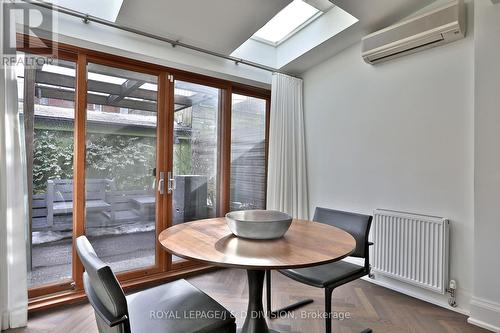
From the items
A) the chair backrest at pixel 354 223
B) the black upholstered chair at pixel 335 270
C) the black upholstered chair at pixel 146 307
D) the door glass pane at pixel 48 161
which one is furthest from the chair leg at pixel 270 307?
the door glass pane at pixel 48 161

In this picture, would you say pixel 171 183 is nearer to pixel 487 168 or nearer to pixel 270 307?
pixel 270 307

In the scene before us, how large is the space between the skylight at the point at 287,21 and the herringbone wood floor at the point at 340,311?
261 cm

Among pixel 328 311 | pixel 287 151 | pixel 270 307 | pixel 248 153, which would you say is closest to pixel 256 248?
pixel 328 311

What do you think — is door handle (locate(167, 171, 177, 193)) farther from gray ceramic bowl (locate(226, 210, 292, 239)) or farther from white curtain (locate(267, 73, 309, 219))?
gray ceramic bowl (locate(226, 210, 292, 239))

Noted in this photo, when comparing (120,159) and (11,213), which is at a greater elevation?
(120,159)

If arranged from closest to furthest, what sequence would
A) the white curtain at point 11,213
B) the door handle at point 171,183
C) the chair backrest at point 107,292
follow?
the chair backrest at point 107,292 < the white curtain at point 11,213 < the door handle at point 171,183

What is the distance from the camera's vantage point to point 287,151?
3.41m

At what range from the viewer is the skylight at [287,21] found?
280 centimetres

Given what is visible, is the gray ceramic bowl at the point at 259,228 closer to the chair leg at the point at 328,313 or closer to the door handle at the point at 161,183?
the chair leg at the point at 328,313

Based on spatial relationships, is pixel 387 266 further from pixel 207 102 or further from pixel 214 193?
pixel 207 102

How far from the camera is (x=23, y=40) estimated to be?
7.03 feet

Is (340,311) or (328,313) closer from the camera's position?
(328,313)

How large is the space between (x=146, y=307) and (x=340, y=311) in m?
1.65

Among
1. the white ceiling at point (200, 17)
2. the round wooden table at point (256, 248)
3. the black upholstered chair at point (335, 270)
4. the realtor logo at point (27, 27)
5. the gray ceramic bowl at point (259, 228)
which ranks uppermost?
the white ceiling at point (200, 17)
